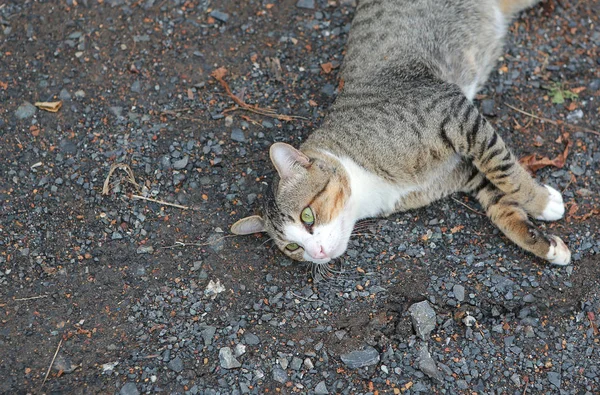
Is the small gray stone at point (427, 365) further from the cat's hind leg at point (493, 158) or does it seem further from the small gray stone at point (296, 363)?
the cat's hind leg at point (493, 158)

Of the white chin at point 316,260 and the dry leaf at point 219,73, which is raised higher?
the dry leaf at point 219,73

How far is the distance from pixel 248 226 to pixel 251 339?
0.79 m

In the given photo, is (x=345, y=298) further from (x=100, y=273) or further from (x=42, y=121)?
(x=42, y=121)

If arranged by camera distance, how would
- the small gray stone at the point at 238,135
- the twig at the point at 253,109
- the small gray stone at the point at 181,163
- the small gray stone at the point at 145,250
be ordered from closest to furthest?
1. the small gray stone at the point at 145,250
2. the small gray stone at the point at 181,163
3. the small gray stone at the point at 238,135
4. the twig at the point at 253,109

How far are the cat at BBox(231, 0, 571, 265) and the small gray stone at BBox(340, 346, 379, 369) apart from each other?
24.8 inches

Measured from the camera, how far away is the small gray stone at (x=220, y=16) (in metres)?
5.49

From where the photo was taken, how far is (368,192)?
4.45 meters

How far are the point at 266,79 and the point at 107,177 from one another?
1541mm

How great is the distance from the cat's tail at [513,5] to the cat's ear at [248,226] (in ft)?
9.74

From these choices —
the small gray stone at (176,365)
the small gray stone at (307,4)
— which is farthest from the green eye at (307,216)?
the small gray stone at (307,4)

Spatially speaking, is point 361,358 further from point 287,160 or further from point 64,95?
point 64,95

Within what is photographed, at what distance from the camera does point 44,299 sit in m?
4.24

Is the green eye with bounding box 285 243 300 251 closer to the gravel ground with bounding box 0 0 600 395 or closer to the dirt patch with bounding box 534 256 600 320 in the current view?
the gravel ground with bounding box 0 0 600 395

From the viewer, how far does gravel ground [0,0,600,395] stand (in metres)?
3.93
